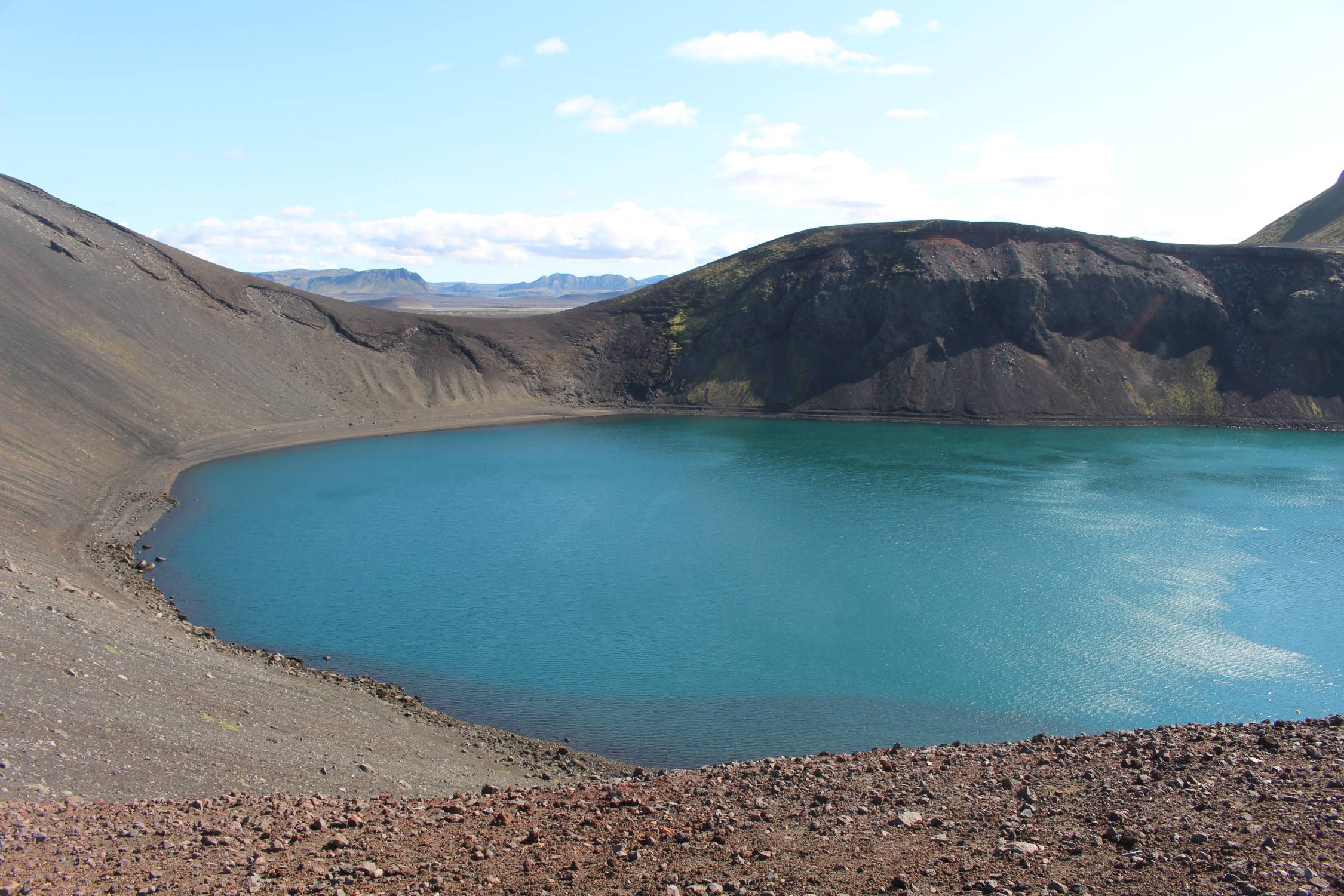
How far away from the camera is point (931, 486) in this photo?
56.1m

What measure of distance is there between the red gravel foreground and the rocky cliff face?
72255 mm

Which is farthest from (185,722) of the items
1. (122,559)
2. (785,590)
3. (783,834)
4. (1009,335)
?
(1009,335)

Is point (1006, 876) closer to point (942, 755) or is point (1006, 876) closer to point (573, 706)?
point (942, 755)

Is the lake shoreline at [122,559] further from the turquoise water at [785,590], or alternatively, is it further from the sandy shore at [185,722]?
the turquoise water at [785,590]

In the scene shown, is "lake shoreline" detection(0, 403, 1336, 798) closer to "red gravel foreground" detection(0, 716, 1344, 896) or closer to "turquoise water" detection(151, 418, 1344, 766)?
"turquoise water" detection(151, 418, 1344, 766)

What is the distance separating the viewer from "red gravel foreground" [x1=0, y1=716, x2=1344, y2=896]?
35.2ft

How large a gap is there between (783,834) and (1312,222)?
148 metres

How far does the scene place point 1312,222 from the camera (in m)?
121

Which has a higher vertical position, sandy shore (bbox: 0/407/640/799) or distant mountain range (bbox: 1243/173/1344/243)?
distant mountain range (bbox: 1243/173/1344/243)

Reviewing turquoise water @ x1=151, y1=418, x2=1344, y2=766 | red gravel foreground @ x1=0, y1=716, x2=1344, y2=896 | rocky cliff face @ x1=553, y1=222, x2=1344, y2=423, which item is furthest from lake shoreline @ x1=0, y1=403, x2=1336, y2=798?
rocky cliff face @ x1=553, y1=222, x2=1344, y2=423

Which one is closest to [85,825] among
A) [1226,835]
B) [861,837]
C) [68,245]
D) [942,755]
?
[861,837]

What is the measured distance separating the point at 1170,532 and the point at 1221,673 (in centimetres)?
1935

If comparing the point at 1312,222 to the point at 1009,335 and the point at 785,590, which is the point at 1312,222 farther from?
the point at 785,590

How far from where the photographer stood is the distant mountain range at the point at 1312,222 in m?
113
